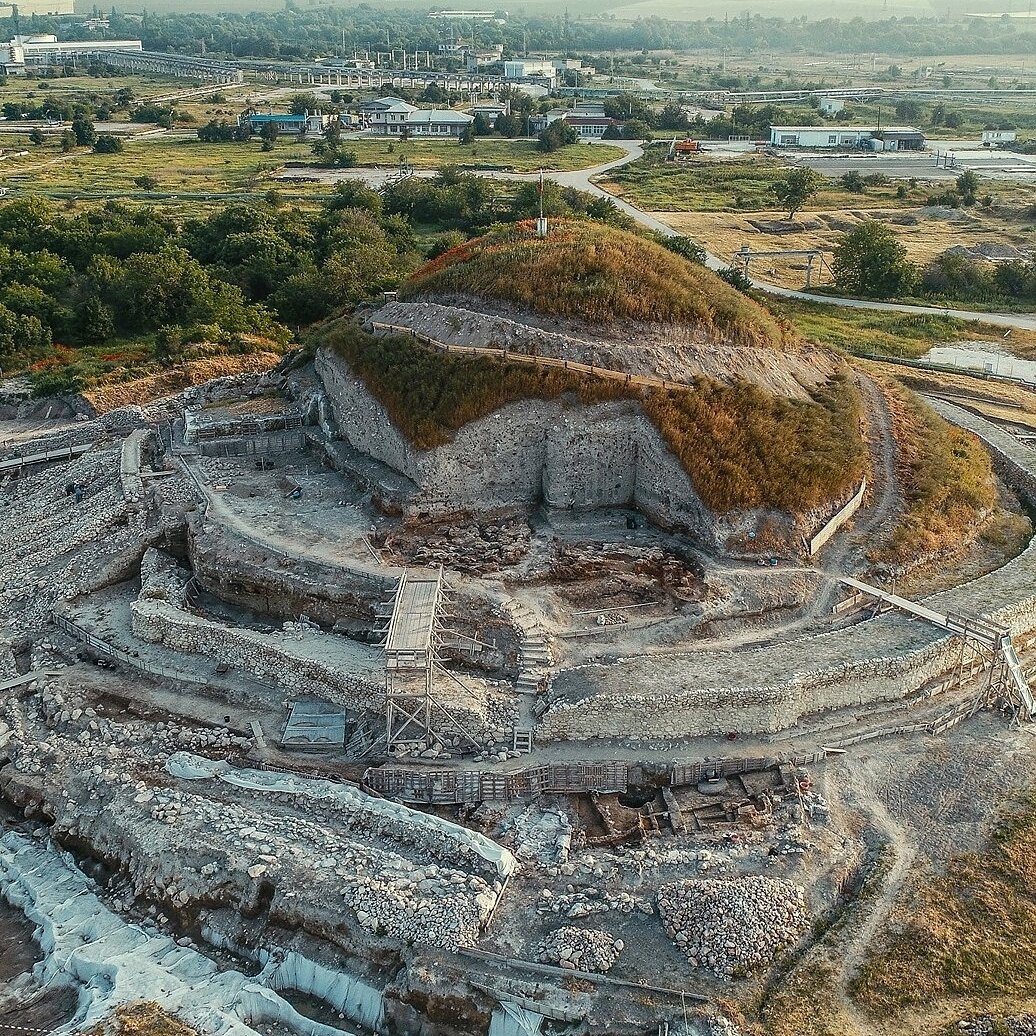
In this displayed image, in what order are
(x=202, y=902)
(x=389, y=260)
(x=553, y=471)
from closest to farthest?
(x=202, y=902), (x=553, y=471), (x=389, y=260)

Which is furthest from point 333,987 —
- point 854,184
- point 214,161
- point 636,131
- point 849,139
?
point 849,139

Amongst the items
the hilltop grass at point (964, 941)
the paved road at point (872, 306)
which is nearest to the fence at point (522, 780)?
the hilltop grass at point (964, 941)

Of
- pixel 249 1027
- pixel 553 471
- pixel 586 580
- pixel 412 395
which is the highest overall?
pixel 412 395

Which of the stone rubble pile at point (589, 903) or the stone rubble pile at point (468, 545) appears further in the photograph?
the stone rubble pile at point (468, 545)

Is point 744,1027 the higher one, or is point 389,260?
point 389,260

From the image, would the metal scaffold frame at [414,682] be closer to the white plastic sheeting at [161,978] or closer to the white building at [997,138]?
the white plastic sheeting at [161,978]

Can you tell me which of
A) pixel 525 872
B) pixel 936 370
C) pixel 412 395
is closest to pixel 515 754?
pixel 525 872

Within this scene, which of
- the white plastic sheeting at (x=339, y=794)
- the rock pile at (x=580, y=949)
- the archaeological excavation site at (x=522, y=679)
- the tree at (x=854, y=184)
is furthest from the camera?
the tree at (x=854, y=184)

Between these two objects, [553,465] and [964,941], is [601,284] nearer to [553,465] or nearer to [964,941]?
[553,465]

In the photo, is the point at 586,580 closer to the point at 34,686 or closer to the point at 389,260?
the point at 34,686
